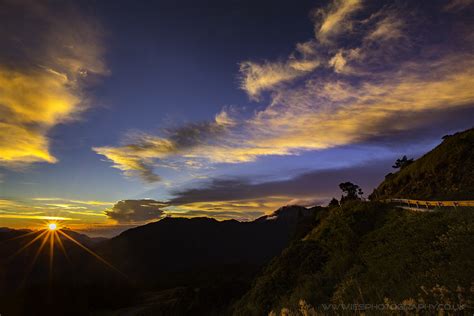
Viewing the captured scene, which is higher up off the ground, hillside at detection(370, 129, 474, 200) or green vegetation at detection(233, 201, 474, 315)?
hillside at detection(370, 129, 474, 200)

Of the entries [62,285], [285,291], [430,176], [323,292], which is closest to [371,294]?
[323,292]

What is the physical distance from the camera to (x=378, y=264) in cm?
1382

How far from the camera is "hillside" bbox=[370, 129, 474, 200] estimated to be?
41500 millimetres

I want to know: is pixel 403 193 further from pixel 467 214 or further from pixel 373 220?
pixel 467 214

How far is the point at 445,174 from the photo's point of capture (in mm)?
46250

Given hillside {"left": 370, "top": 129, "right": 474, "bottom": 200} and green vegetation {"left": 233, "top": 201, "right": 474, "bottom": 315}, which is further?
hillside {"left": 370, "top": 129, "right": 474, "bottom": 200}

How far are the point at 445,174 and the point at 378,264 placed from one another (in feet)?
136

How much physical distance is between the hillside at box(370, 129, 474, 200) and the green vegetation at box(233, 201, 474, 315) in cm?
2028

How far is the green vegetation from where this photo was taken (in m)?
8.61

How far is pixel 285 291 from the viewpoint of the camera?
20547mm

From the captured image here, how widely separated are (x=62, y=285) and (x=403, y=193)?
10459 centimetres

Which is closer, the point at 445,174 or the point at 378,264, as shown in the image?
the point at 378,264

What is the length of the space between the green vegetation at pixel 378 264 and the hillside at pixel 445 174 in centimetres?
2028

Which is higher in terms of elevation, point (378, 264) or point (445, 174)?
point (445, 174)
